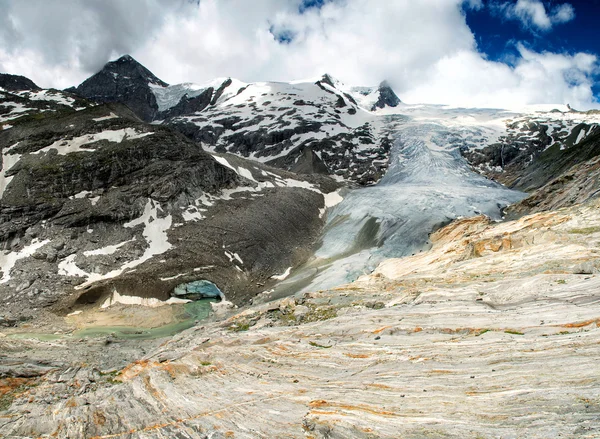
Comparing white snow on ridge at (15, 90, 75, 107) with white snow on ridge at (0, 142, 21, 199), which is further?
white snow on ridge at (15, 90, 75, 107)

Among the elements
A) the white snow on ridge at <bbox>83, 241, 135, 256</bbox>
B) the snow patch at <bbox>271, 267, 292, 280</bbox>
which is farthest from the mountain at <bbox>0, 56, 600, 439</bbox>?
the white snow on ridge at <bbox>83, 241, 135, 256</bbox>

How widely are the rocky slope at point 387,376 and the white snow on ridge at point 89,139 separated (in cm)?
5027

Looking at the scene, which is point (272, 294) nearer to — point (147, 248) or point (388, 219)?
point (147, 248)

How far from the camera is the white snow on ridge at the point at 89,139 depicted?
2451 inches

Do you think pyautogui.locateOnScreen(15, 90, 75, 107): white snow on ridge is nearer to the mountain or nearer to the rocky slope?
the mountain

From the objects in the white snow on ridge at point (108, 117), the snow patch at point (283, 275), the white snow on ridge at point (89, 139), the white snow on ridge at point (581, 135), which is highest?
the white snow on ridge at point (108, 117)

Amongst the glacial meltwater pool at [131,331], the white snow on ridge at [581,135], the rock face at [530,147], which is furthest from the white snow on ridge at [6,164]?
the white snow on ridge at [581,135]

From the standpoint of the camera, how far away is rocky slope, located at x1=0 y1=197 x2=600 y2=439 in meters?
9.94

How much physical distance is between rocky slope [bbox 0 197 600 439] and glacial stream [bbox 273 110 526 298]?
87.8 ft

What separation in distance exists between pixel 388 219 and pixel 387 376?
57.5m

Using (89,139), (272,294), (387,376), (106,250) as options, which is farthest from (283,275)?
(89,139)

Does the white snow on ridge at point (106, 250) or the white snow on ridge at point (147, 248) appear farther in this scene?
the white snow on ridge at point (106, 250)

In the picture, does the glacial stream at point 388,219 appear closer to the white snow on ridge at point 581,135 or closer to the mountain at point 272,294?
the mountain at point 272,294

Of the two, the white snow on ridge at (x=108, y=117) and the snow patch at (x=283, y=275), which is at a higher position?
the white snow on ridge at (x=108, y=117)
